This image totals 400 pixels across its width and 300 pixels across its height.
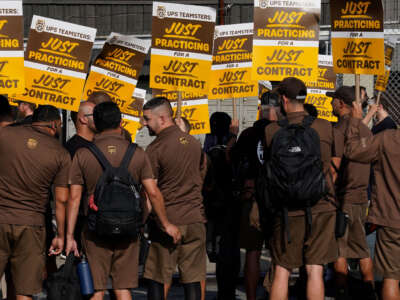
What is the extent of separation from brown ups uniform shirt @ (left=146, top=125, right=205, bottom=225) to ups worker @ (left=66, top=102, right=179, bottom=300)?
1.28 feet

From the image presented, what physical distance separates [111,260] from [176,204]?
799mm

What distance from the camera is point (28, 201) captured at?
6.93 metres

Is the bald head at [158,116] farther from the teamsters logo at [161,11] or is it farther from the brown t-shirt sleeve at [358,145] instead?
the teamsters logo at [161,11]

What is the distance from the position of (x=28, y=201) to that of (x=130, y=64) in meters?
4.45

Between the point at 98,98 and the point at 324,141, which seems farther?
the point at 98,98

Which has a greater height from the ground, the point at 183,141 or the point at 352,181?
the point at 183,141

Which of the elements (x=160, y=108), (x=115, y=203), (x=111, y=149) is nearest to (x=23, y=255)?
(x=115, y=203)

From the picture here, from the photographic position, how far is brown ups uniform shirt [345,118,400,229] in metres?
6.97

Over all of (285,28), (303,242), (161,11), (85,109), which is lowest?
(303,242)

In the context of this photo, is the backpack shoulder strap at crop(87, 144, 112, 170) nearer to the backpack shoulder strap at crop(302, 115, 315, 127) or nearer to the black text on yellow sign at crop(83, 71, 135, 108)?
the backpack shoulder strap at crop(302, 115, 315, 127)

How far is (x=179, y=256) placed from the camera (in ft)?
24.5

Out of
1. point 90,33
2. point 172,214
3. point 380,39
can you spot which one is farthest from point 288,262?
point 90,33

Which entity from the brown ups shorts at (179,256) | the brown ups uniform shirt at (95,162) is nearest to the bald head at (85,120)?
the brown ups uniform shirt at (95,162)

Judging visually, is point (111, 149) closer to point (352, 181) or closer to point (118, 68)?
point (352, 181)
